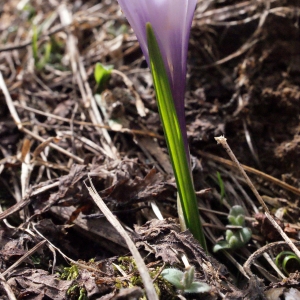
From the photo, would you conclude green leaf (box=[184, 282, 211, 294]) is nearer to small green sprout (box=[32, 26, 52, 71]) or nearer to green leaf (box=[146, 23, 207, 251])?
green leaf (box=[146, 23, 207, 251])

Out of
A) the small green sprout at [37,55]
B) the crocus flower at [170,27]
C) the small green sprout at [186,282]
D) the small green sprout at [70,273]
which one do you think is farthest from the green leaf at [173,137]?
the small green sprout at [37,55]

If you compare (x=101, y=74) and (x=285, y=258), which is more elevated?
(x=101, y=74)

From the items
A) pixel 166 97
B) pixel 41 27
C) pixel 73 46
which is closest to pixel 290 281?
pixel 166 97

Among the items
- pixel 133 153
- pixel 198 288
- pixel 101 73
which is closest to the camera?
pixel 198 288

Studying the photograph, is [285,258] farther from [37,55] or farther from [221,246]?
[37,55]

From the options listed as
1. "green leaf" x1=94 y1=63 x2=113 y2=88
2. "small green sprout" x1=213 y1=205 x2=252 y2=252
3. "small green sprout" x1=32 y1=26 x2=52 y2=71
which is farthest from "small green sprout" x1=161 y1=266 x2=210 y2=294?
"small green sprout" x1=32 y1=26 x2=52 y2=71

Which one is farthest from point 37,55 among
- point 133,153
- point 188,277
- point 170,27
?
point 188,277
